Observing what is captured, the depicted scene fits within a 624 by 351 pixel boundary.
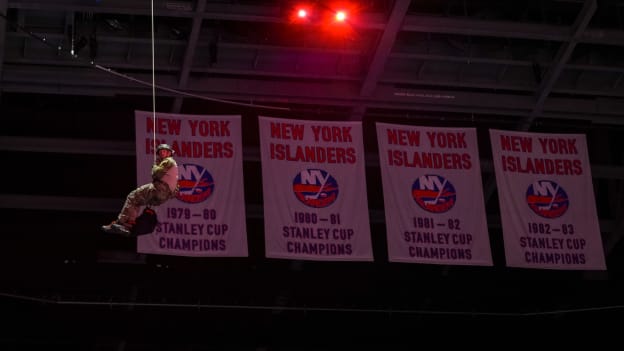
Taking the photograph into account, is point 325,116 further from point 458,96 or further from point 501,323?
point 501,323

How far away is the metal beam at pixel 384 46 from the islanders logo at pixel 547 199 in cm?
361

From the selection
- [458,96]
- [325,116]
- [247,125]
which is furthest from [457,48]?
[247,125]

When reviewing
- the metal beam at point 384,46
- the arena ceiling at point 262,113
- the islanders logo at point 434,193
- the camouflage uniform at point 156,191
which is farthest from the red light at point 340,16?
the camouflage uniform at point 156,191

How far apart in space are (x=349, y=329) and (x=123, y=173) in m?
6.07

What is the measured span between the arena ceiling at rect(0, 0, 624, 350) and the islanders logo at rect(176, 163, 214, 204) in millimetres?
2217

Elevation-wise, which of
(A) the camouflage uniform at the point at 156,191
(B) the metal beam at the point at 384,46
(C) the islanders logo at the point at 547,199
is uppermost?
(B) the metal beam at the point at 384,46

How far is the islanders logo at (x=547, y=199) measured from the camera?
15.8 metres

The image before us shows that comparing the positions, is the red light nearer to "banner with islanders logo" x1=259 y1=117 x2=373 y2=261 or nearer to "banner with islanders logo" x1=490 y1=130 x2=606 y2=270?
"banner with islanders logo" x1=259 y1=117 x2=373 y2=261

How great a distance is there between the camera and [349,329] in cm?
1991

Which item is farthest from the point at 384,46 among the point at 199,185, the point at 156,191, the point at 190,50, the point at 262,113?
the point at 156,191

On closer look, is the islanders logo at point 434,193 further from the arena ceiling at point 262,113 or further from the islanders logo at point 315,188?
the arena ceiling at point 262,113

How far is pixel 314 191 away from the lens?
15.2 metres

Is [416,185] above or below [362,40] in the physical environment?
below

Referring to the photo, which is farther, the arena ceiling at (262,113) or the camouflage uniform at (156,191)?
the arena ceiling at (262,113)
